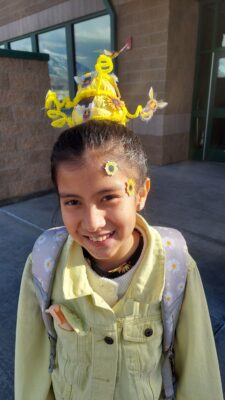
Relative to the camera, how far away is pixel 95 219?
3.28 ft

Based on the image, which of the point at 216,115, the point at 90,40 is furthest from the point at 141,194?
the point at 90,40

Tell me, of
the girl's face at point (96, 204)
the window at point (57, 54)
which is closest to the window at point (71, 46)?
the window at point (57, 54)

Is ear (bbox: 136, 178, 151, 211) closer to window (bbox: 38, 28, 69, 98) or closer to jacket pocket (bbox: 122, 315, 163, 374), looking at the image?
jacket pocket (bbox: 122, 315, 163, 374)

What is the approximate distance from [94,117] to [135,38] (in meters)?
6.20

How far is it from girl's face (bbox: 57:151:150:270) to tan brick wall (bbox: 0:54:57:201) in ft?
12.8

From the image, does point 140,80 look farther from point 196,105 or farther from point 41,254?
point 41,254

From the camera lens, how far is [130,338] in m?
1.07

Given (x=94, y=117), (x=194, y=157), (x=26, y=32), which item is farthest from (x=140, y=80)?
(x=94, y=117)

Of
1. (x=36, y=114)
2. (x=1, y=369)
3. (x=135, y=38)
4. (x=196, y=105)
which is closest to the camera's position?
(x=1, y=369)

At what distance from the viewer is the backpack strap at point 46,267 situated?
3.69 ft

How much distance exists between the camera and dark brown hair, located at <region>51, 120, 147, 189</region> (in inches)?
40.2

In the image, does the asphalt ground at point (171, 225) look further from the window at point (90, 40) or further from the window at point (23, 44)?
the window at point (23, 44)

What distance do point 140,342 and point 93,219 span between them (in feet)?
1.52

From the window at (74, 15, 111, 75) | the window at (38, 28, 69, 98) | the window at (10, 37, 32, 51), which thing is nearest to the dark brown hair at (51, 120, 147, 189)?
the window at (74, 15, 111, 75)
